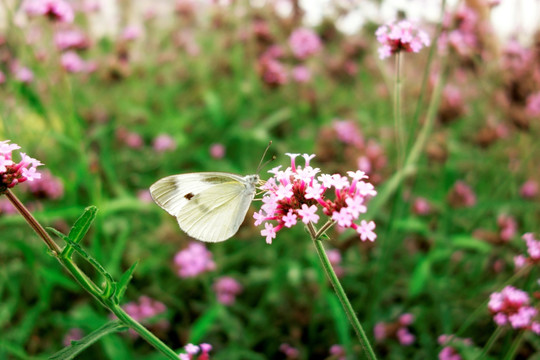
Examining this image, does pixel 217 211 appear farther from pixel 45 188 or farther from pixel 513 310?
pixel 45 188

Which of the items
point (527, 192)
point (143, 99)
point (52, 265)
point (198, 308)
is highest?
point (143, 99)

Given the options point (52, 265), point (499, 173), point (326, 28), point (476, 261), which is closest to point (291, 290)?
point (476, 261)

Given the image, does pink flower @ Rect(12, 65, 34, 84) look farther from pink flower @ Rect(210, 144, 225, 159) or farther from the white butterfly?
the white butterfly

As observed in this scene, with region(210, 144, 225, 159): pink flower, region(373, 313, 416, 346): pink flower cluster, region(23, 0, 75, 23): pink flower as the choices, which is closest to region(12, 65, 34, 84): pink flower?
region(23, 0, 75, 23): pink flower

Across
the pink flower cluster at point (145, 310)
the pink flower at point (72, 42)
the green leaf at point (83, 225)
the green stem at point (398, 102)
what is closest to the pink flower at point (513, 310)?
the green stem at point (398, 102)

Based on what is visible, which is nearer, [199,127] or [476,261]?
[476,261]

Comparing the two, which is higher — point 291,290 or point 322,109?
point 322,109

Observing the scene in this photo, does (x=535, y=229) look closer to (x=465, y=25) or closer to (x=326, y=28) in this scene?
(x=465, y=25)
